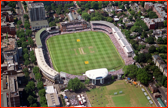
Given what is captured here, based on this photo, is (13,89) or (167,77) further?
(167,77)

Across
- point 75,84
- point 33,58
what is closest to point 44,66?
point 33,58

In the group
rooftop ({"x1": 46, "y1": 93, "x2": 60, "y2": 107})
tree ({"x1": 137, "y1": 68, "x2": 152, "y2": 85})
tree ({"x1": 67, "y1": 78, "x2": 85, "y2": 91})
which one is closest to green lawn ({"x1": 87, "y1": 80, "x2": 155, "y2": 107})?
tree ({"x1": 137, "y1": 68, "x2": 152, "y2": 85})

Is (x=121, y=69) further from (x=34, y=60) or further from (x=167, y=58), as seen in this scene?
(x=34, y=60)

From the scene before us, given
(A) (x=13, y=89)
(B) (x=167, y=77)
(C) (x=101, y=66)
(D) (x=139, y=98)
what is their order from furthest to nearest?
(C) (x=101, y=66) < (B) (x=167, y=77) < (D) (x=139, y=98) < (A) (x=13, y=89)

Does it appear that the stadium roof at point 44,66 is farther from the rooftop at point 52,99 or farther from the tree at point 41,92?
the rooftop at point 52,99

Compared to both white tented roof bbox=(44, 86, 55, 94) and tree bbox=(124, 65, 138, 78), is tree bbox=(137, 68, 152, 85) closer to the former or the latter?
tree bbox=(124, 65, 138, 78)

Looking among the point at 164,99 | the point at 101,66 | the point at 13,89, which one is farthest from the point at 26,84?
the point at 164,99

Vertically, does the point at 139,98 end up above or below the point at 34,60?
below
